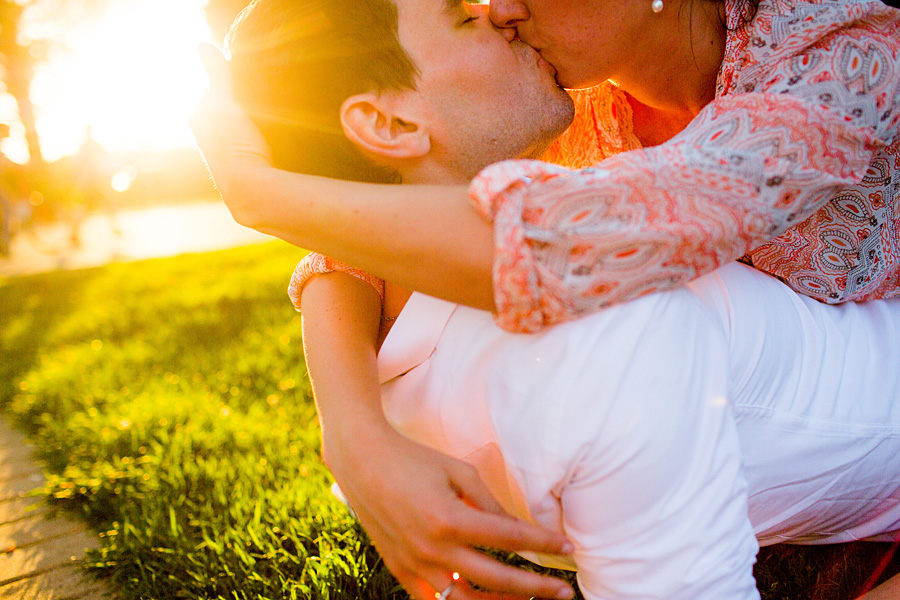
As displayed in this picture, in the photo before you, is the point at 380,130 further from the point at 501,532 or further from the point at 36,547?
the point at 36,547

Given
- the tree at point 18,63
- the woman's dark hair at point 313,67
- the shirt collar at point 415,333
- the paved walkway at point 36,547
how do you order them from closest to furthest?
1. the shirt collar at point 415,333
2. the woman's dark hair at point 313,67
3. the paved walkway at point 36,547
4. the tree at point 18,63

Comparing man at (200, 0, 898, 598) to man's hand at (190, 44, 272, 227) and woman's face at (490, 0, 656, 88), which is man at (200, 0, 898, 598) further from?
man's hand at (190, 44, 272, 227)

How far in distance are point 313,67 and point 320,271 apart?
62 cm

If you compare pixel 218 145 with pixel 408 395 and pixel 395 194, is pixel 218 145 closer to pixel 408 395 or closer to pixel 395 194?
pixel 395 194

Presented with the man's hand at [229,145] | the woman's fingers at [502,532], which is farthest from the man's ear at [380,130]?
the woman's fingers at [502,532]

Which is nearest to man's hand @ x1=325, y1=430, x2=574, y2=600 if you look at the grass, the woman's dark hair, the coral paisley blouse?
the coral paisley blouse

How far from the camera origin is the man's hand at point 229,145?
154 centimetres

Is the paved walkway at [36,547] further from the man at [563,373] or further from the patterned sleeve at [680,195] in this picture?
the patterned sleeve at [680,195]

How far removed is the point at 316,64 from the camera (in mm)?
1896

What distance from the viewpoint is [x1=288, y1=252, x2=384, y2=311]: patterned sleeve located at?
2.02 m

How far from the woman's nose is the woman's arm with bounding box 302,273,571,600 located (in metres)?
1.06

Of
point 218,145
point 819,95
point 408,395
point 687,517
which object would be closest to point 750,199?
point 819,95

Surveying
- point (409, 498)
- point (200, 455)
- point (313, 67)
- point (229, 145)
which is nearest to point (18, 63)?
point (200, 455)

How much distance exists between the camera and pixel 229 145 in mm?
1617
